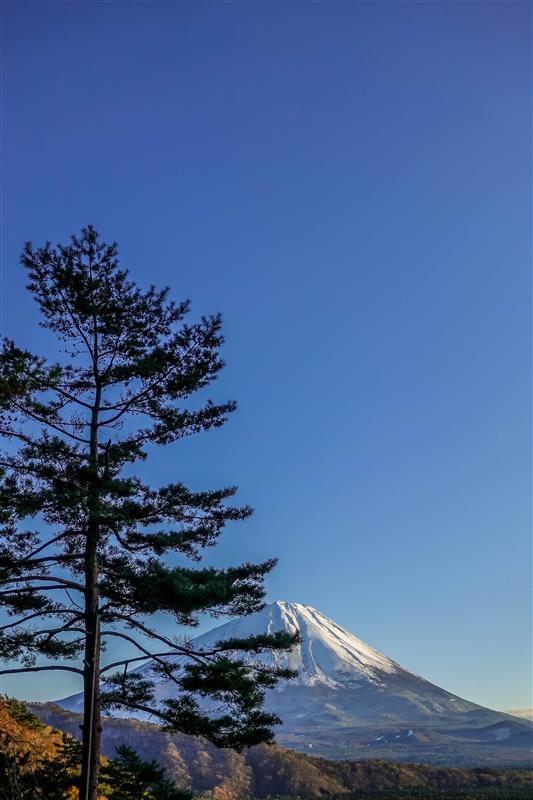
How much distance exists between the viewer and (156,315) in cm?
1311

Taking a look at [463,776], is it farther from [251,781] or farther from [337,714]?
[337,714]

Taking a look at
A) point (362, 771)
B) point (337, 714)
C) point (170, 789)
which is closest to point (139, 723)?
point (362, 771)

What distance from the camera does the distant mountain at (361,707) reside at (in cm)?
11325

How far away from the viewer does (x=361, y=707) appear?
150m

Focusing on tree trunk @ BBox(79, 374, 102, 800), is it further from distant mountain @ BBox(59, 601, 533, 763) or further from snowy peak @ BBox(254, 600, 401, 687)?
snowy peak @ BBox(254, 600, 401, 687)

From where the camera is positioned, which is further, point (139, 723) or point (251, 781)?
point (139, 723)

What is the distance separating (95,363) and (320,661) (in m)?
163

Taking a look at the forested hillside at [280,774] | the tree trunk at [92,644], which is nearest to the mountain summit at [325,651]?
the forested hillside at [280,774]

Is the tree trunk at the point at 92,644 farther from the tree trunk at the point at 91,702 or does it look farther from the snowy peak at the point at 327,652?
the snowy peak at the point at 327,652

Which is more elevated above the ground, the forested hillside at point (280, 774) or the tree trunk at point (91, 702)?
the tree trunk at point (91, 702)

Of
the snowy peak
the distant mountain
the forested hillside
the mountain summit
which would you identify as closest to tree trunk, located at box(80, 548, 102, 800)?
the forested hillside

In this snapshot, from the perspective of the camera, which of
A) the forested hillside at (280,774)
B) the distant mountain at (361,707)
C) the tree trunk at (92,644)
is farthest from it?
the distant mountain at (361,707)

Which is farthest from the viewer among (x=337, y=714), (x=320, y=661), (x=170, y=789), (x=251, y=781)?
(x=320, y=661)

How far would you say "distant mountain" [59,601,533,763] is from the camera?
11325cm
